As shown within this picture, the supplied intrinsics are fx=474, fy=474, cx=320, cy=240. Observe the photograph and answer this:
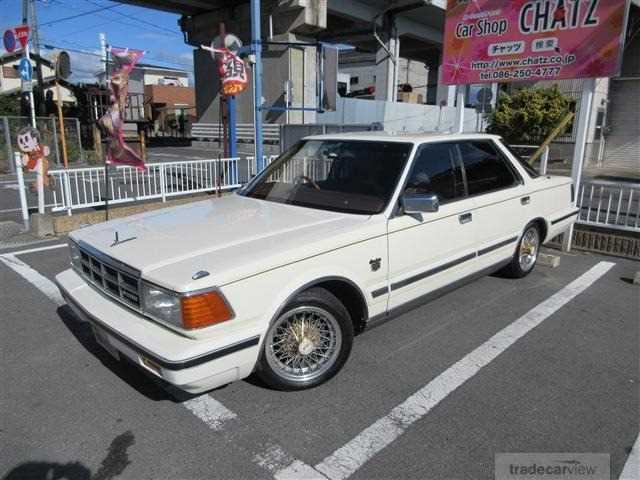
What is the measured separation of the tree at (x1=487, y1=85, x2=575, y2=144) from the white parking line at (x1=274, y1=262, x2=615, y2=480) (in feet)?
44.9

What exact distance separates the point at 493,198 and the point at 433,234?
1003mm

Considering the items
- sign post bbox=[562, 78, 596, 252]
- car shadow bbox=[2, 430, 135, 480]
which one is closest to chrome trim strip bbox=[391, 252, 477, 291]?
car shadow bbox=[2, 430, 135, 480]

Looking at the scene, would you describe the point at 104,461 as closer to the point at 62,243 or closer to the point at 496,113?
the point at 62,243

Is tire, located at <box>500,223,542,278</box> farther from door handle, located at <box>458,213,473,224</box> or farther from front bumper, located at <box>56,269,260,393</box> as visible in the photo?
front bumper, located at <box>56,269,260,393</box>

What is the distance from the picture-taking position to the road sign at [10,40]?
8969mm

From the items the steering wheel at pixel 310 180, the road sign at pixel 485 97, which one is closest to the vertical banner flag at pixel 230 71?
the steering wheel at pixel 310 180

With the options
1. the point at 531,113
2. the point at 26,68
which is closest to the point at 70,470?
the point at 26,68

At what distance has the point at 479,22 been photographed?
6473 millimetres

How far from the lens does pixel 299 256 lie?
9.18 feet

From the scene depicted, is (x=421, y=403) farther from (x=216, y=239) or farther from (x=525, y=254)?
(x=525, y=254)

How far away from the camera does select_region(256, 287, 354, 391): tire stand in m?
2.87

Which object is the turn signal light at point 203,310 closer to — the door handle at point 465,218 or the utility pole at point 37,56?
the door handle at point 465,218

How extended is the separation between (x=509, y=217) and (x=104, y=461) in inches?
149

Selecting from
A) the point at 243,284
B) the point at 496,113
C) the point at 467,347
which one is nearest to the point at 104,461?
the point at 243,284
